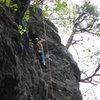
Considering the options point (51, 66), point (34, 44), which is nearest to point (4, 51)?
point (34, 44)

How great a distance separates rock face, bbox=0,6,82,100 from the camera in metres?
5.86

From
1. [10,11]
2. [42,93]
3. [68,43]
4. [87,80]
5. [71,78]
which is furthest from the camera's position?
[68,43]

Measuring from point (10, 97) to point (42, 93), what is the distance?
2.11 m

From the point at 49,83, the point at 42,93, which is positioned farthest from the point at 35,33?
the point at 42,93

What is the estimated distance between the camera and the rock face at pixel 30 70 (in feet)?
19.2

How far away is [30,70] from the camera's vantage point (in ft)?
24.6

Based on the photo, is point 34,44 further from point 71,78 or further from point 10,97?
point 10,97

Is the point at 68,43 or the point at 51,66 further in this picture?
the point at 68,43

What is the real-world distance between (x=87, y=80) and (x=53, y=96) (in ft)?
23.2

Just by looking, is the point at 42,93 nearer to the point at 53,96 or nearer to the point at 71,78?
the point at 53,96

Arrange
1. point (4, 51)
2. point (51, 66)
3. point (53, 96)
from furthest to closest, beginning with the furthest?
point (51, 66) < point (53, 96) < point (4, 51)

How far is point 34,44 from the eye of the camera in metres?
10.0

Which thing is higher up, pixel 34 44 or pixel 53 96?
pixel 34 44

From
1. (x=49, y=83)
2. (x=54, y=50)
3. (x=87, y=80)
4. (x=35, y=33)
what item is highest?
(x=35, y=33)
